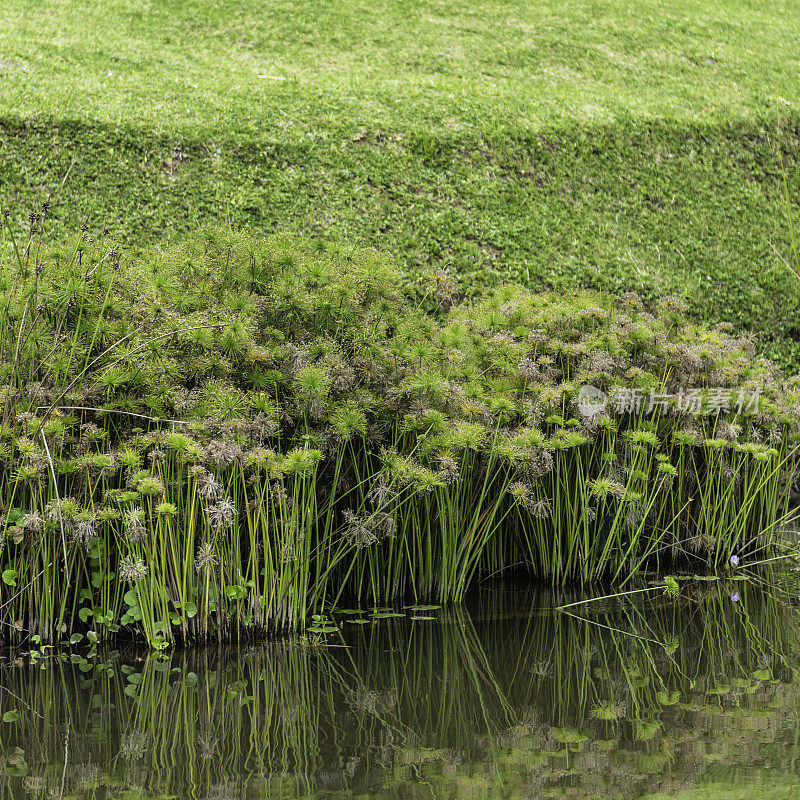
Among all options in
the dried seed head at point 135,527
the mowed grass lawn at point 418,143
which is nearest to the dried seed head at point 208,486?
the dried seed head at point 135,527

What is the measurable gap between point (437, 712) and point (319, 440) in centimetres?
124

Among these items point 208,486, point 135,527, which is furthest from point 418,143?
point 135,527

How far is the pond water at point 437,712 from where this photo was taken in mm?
2223

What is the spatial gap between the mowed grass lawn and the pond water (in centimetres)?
392

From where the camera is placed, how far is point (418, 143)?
28.5ft

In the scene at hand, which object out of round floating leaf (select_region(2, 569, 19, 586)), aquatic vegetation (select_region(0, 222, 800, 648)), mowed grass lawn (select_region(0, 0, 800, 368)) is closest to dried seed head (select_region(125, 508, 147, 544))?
aquatic vegetation (select_region(0, 222, 800, 648))

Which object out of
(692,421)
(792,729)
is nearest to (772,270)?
(692,421)

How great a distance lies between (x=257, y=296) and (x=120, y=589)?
136cm

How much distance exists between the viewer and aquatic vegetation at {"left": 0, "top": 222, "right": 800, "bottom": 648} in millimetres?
3291

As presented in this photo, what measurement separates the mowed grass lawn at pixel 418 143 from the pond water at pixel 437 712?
155 inches

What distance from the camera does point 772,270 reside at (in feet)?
27.1

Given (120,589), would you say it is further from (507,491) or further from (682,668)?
(682,668)

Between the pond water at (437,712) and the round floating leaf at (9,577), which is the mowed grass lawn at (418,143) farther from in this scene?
the pond water at (437,712)

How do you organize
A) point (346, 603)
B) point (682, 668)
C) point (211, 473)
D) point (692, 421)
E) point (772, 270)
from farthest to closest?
1. point (772, 270)
2. point (692, 421)
3. point (346, 603)
4. point (211, 473)
5. point (682, 668)
